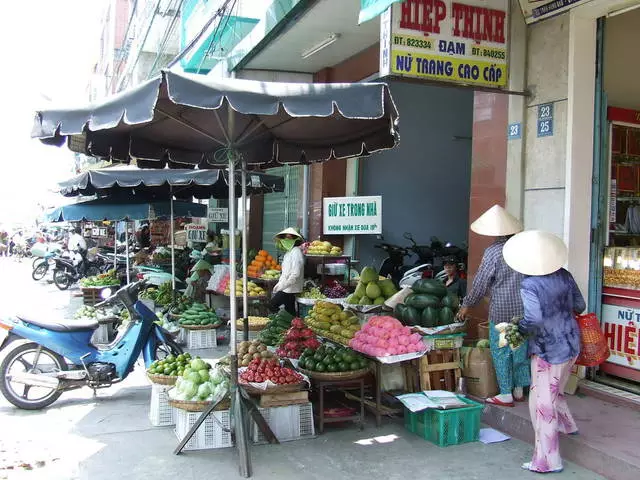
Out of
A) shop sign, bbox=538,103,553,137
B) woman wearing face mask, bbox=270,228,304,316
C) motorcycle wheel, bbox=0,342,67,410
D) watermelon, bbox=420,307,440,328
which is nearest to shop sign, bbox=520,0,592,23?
shop sign, bbox=538,103,553,137

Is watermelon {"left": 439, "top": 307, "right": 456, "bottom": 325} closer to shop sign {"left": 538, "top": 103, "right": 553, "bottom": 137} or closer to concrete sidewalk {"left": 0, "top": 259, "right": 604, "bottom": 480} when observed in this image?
concrete sidewalk {"left": 0, "top": 259, "right": 604, "bottom": 480}

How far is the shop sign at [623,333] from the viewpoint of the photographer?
5.60m

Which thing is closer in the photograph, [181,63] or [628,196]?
[628,196]

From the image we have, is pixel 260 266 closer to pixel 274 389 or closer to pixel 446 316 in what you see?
pixel 446 316

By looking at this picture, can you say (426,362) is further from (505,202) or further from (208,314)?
(208,314)

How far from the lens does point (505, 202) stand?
20.9 ft

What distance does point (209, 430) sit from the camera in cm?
479

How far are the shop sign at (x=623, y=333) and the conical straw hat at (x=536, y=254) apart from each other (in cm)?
190

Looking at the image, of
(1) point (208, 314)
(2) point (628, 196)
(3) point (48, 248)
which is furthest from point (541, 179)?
(3) point (48, 248)

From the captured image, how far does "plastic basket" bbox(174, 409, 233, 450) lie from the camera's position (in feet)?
15.6

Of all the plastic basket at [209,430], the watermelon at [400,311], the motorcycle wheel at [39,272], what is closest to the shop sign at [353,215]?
the watermelon at [400,311]

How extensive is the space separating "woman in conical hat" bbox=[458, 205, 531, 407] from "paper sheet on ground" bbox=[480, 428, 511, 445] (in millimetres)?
299

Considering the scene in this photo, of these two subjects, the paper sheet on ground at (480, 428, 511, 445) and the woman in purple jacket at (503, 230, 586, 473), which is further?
the paper sheet on ground at (480, 428, 511, 445)

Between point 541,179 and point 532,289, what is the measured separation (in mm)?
2185
